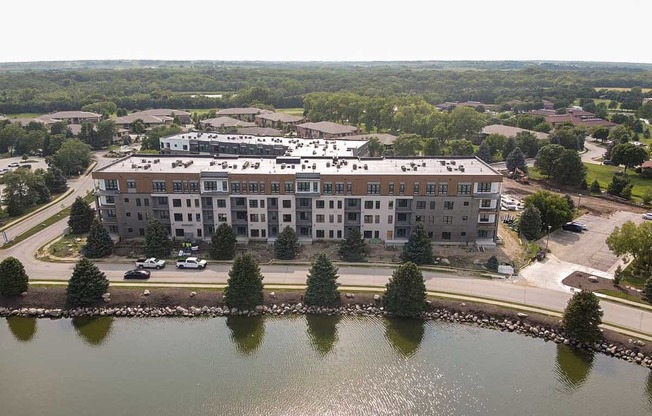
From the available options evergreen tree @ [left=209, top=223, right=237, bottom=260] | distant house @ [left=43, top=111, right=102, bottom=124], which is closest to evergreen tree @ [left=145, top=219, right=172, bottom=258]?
evergreen tree @ [left=209, top=223, right=237, bottom=260]

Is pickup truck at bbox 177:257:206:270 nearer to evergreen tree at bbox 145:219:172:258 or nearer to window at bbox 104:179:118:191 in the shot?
evergreen tree at bbox 145:219:172:258

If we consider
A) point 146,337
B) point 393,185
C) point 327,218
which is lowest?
point 146,337

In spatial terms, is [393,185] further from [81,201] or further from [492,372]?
[81,201]

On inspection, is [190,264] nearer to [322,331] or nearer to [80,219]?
[322,331]

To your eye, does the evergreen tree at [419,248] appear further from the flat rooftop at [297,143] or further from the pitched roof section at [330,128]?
the pitched roof section at [330,128]

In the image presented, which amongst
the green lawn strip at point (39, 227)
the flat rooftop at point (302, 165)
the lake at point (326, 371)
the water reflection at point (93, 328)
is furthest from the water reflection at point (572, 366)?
the green lawn strip at point (39, 227)

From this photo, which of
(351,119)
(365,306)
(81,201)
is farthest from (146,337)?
(351,119)
